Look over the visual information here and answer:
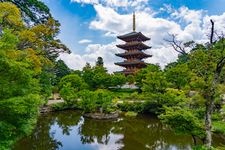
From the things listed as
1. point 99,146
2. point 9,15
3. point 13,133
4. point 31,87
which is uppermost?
point 9,15

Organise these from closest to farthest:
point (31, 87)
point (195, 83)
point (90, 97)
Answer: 1. point (31, 87)
2. point (195, 83)
3. point (90, 97)

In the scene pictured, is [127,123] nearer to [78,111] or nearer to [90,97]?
[90,97]

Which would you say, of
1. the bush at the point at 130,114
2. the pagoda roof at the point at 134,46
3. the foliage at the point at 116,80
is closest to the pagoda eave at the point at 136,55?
the pagoda roof at the point at 134,46

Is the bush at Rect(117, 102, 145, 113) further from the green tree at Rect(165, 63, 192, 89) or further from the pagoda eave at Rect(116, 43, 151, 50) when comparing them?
the pagoda eave at Rect(116, 43, 151, 50)

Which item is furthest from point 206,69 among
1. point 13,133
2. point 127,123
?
point 127,123

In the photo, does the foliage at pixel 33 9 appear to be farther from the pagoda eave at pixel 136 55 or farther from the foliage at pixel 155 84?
the pagoda eave at pixel 136 55

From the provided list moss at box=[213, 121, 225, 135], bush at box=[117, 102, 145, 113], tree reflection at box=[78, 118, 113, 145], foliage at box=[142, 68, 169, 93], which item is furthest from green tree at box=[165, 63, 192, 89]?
moss at box=[213, 121, 225, 135]

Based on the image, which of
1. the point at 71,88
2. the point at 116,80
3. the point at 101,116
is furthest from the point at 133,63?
the point at 101,116

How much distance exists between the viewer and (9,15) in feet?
50.4

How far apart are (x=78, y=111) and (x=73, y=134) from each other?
494 inches

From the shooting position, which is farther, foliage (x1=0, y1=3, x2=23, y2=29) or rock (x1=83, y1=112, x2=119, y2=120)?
rock (x1=83, y1=112, x2=119, y2=120)

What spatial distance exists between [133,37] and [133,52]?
9.45 feet

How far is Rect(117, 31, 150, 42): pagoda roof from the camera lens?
54669 millimetres

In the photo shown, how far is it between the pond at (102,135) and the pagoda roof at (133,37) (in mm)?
26230
